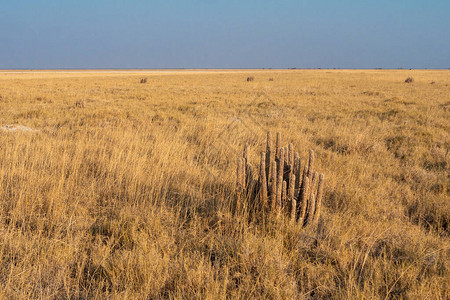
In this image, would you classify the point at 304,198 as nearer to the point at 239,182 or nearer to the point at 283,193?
the point at 283,193

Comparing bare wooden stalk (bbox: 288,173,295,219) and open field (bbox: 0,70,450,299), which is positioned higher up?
bare wooden stalk (bbox: 288,173,295,219)

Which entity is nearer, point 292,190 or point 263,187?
point 292,190

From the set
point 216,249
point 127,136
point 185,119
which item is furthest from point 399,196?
point 185,119

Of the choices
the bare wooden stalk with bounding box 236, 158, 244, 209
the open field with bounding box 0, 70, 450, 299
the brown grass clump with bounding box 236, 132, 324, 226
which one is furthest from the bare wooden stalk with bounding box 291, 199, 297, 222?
the bare wooden stalk with bounding box 236, 158, 244, 209

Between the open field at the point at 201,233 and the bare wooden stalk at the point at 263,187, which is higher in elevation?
the bare wooden stalk at the point at 263,187

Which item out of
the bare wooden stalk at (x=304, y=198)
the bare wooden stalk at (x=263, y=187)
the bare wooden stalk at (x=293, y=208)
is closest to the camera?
the bare wooden stalk at (x=293, y=208)

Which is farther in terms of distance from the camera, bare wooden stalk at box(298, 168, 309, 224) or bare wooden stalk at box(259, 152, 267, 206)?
bare wooden stalk at box(259, 152, 267, 206)

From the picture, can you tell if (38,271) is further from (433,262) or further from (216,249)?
(433,262)

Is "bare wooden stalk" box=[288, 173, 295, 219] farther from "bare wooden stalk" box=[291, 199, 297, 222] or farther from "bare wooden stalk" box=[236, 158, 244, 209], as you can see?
"bare wooden stalk" box=[236, 158, 244, 209]

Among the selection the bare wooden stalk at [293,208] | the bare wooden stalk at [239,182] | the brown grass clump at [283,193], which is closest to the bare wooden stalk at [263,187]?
the brown grass clump at [283,193]

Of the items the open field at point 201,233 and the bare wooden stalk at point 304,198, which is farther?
the bare wooden stalk at point 304,198

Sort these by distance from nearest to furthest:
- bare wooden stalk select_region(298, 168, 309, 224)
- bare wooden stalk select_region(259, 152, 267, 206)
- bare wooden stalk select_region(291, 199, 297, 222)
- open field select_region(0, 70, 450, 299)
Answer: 1. open field select_region(0, 70, 450, 299)
2. bare wooden stalk select_region(291, 199, 297, 222)
3. bare wooden stalk select_region(298, 168, 309, 224)
4. bare wooden stalk select_region(259, 152, 267, 206)

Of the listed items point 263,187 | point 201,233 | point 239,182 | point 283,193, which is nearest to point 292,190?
point 283,193

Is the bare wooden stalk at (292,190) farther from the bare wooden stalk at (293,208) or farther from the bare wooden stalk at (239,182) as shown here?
the bare wooden stalk at (239,182)
